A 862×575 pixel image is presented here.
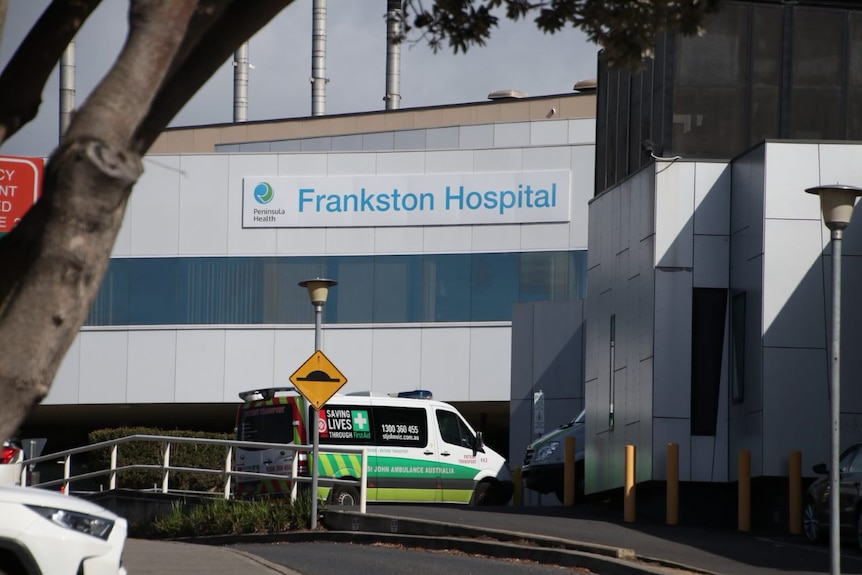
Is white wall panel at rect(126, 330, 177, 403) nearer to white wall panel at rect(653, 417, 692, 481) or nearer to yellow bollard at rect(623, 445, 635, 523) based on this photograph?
white wall panel at rect(653, 417, 692, 481)

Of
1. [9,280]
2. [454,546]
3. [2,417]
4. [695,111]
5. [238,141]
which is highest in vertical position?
[238,141]

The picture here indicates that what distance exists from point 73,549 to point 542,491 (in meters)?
16.4

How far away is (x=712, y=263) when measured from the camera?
20469 millimetres

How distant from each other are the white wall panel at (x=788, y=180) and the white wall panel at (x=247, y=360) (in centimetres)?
2187

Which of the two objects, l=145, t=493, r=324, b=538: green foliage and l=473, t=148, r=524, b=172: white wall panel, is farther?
l=473, t=148, r=524, b=172: white wall panel

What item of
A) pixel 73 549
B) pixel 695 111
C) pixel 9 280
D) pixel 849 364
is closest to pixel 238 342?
pixel 695 111

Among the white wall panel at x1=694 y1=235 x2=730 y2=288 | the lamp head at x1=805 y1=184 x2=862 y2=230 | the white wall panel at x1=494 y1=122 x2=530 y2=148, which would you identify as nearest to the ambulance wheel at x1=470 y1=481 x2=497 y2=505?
the white wall panel at x1=694 y1=235 x2=730 y2=288

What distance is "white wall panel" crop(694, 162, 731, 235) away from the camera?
809 inches

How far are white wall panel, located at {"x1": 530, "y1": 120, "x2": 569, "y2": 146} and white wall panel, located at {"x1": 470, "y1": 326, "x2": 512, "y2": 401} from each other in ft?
31.8


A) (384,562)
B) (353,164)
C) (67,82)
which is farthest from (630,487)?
(67,82)

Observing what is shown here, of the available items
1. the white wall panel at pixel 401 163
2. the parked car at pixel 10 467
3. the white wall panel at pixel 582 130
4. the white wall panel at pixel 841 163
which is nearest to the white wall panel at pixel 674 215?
the white wall panel at pixel 841 163

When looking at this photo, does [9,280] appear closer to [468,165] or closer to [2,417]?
[2,417]

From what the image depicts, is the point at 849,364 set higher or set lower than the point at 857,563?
higher

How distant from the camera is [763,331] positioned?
19.0m
